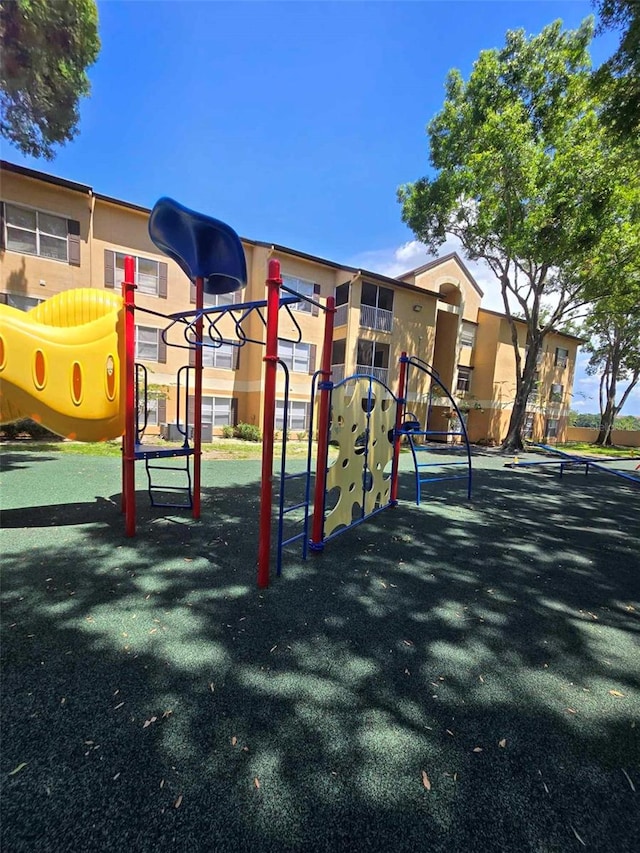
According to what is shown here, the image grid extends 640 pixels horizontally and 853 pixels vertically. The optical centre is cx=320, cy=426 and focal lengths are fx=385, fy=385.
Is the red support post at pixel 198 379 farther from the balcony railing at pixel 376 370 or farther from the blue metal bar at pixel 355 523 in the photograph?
the balcony railing at pixel 376 370

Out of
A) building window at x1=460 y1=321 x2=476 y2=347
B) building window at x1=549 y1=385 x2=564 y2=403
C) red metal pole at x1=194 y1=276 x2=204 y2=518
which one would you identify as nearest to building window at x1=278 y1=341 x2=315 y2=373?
building window at x1=460 y1=321 x2=476 y2=347

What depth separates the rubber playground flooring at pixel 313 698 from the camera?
1475mm

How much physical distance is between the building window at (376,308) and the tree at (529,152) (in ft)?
15.9

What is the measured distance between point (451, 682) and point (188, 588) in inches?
83.9

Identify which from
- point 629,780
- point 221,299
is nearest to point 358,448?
point 629,780

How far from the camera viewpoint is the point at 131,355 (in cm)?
409

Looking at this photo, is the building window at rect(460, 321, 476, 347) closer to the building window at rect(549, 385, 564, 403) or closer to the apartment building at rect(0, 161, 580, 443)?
the apartment building at rect(0, 161, 580, 443)

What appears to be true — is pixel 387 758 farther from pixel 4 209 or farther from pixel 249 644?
pixel 4 209

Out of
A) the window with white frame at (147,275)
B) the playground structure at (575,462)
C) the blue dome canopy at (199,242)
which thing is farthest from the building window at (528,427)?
the blue dome canopy at (199,242)

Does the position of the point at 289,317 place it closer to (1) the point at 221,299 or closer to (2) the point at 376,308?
(1) the point at 221,299

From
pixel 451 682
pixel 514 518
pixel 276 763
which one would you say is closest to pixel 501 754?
pixel 451 682

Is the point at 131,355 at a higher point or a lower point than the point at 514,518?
higher

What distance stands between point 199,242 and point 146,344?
12827mm

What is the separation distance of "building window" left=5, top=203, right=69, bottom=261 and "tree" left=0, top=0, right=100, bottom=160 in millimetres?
2891
